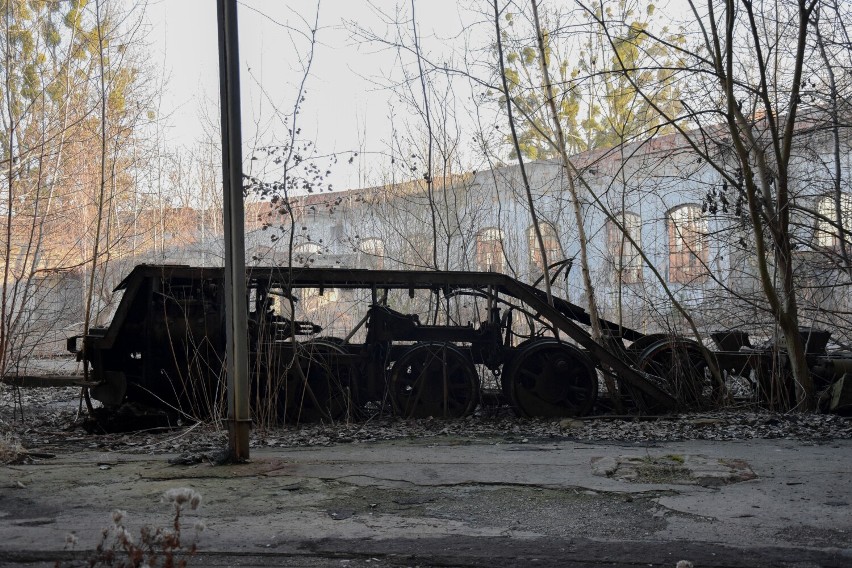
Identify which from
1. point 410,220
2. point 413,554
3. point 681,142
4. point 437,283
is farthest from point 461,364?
point 410,220

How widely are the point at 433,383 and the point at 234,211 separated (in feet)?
12.6

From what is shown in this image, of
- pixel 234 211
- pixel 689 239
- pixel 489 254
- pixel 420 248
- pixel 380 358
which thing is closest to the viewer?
pixel 234 211

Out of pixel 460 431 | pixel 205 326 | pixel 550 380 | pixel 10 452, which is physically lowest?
pixel 460 431

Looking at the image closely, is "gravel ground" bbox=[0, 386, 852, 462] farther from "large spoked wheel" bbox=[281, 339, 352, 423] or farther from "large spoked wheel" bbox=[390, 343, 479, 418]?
"large spoked wheel" bbox=[281, 339, 352, 423]

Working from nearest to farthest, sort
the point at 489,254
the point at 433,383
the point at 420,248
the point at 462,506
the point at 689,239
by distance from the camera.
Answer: the point at 462,506 → the point at 433,383 → the point at 689,239 → the point at 420,248 → the point at 489,254

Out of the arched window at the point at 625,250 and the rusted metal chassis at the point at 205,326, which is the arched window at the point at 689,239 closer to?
the arched window at the point at 625,250

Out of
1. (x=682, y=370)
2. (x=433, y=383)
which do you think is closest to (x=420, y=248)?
(x=433, y=383)

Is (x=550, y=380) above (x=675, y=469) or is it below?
above

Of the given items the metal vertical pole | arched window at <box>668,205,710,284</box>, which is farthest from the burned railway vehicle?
the metal vertical pole

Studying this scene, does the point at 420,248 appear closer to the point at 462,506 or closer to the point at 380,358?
the point at 380,358

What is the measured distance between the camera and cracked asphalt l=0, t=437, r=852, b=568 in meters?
3.78

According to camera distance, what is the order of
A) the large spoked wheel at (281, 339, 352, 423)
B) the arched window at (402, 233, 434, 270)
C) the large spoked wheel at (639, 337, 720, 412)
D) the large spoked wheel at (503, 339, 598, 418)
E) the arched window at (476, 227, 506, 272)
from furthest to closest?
the arched window at (402, 233, 434, 270), the arched window at (476, 227, 506, 272), the large spoked wheel at (639, 337, 720, 412), the large spoked wheel at (503, 339, 598, 418), the large spoked wheel at (281, 339, 352, 423)

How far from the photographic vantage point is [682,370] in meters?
9.30

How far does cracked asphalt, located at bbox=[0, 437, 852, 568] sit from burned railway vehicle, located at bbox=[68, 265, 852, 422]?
81.5 inches
